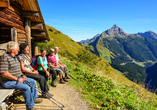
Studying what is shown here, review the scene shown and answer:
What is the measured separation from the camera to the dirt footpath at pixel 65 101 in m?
4.20

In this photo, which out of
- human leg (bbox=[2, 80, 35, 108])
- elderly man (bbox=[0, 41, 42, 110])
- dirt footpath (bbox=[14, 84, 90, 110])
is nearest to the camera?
elderly man (bbox=[0, 41, 42, 110])

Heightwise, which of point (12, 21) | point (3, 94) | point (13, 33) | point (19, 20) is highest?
point (19, 20)

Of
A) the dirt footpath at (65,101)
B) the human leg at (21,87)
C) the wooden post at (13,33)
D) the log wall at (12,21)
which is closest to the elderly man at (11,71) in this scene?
the human leg at (21,87)

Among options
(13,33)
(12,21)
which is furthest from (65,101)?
(12,21)

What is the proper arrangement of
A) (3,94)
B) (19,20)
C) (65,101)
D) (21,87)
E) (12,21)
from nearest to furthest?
(3,94), (21,87), (12,21), (65,101), (19,20)

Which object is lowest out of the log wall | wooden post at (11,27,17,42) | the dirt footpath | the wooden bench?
the dirt footpath

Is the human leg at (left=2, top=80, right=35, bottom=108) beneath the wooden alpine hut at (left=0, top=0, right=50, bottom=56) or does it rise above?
beneath

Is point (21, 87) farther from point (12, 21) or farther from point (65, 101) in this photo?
point (12, 21)

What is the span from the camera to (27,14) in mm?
5449

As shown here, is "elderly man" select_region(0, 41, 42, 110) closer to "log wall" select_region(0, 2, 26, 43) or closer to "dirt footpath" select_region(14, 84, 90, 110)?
"dirt footpath" select_region(14, 84, 90, 110)

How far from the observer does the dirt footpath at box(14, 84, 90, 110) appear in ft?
13.8

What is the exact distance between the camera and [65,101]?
497 centimetres

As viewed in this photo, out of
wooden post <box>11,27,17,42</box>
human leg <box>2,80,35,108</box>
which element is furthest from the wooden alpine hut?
human leg <box>2,80,35,108</box>

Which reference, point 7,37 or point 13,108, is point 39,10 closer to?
point 7,37
